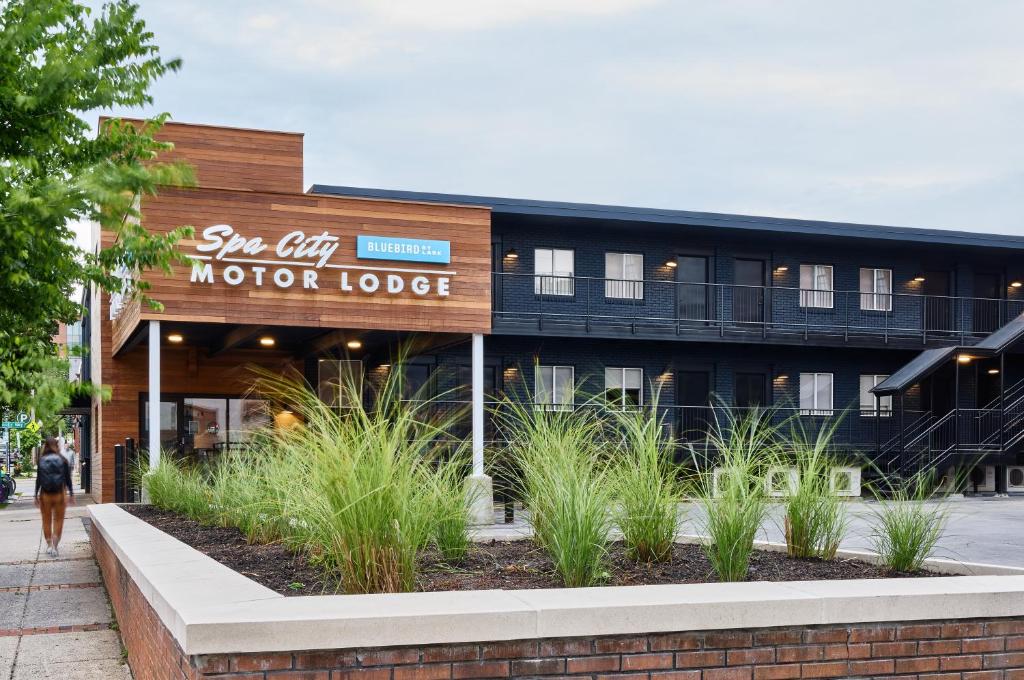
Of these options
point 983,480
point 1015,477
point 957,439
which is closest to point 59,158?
point 957,439

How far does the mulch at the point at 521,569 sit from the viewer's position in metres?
5.94

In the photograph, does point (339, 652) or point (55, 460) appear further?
point (55, 460)

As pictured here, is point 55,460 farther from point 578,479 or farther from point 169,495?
point 578,479

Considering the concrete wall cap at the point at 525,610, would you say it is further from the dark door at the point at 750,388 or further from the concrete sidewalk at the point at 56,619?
the dark door at the point at 750,388

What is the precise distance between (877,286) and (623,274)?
8.03 metres

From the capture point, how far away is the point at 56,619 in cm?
909

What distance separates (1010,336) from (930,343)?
6.84 ft

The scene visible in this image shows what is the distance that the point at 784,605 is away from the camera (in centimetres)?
477

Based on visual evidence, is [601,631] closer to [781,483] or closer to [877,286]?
[781,483]

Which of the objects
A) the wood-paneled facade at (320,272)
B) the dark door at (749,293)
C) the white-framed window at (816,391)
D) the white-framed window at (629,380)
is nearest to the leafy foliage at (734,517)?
the wood-paneled facade at (320,272)

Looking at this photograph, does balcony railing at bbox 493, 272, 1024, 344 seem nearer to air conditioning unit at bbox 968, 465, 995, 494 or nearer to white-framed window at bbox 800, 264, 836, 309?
white-framed window at bbox 800, 264, 836, 309

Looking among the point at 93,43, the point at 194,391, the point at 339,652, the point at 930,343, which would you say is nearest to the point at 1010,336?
the point at 930,343

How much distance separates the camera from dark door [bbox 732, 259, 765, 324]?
91.7 feet

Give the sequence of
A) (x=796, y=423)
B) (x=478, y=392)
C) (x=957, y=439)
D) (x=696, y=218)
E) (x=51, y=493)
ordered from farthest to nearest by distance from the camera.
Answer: (x=696, y=218) < (x=796, y=423) < (x=957, y=439) < (x=478, y=392) < (x=51, y=493)
